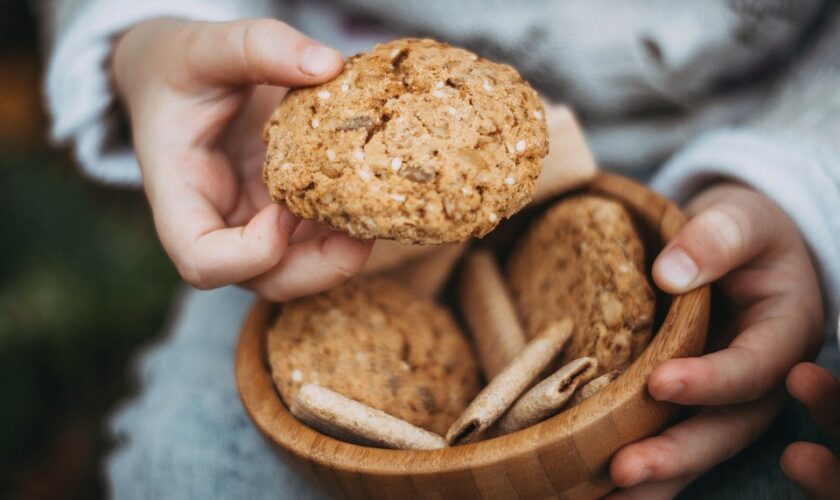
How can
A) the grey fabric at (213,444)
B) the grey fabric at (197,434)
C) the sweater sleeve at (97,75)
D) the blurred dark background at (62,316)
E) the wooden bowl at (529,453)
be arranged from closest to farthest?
the wooden bowl at (529,453)
the grey fabric at (213,444)
the grey fabric at (197,434)
the sweater sleeve at (97,75)
the blurred dark background at (62,316)

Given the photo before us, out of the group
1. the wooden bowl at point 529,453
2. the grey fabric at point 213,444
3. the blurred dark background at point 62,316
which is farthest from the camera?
the blurred dark background at point 62,316

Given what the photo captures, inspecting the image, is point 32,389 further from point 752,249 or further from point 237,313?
point 752,249

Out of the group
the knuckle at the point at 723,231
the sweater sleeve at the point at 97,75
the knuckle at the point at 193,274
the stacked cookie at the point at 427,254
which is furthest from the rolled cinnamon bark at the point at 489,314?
the sweater sleeve at the point at 97,75

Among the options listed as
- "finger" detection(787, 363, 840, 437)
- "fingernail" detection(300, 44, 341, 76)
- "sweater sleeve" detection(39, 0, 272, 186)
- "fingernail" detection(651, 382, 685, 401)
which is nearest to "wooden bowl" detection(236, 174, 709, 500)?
"fingernail" detection(651, 382, 685, 401)

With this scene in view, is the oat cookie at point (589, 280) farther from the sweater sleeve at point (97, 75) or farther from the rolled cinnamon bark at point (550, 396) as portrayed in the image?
the sweater sleeve at point (97, 75)

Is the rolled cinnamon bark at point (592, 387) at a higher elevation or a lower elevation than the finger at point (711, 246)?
lower

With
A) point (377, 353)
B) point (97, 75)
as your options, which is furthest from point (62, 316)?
point (377, 353)
